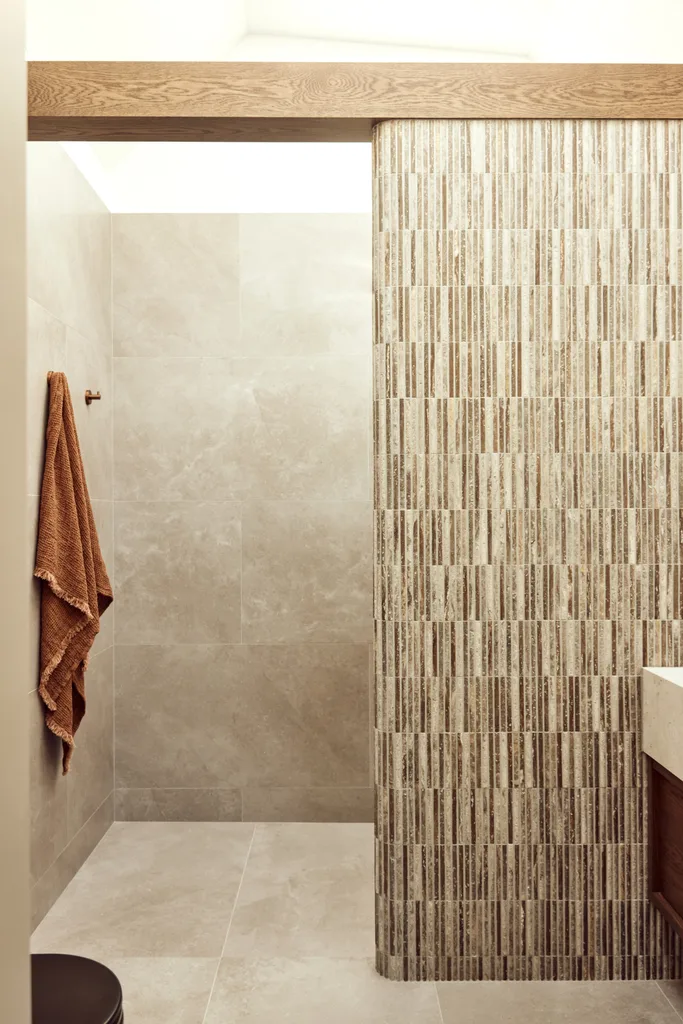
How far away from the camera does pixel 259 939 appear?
2.31 m

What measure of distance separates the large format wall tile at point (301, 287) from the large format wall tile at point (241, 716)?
1228 millimetres

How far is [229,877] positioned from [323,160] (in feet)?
8.92

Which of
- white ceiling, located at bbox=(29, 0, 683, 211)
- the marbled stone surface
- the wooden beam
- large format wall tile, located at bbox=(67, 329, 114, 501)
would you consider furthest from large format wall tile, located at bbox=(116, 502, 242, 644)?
the wooden beam

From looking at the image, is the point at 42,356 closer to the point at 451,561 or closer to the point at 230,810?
the point at 451,561

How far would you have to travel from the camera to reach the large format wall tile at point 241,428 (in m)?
3.22

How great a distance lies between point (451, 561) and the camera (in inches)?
80.5

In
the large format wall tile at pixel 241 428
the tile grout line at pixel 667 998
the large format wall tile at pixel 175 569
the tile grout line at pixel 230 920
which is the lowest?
the tile grout line at pixel 230 920

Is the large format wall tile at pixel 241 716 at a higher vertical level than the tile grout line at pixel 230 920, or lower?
higher

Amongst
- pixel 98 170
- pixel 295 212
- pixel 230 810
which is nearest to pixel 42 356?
pixel 98 170

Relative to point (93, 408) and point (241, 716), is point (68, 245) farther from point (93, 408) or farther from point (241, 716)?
point (241, 716)

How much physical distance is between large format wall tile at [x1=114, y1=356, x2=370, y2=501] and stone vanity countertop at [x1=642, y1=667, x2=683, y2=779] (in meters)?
1.52
